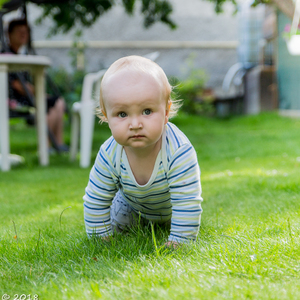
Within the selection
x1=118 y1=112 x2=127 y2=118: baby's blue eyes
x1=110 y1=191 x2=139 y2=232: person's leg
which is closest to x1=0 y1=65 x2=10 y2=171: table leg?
x1=110 y1=191 x2=139 y2=232: person's leg

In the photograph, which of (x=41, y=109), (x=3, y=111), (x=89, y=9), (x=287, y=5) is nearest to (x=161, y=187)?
(x=287, y=5)

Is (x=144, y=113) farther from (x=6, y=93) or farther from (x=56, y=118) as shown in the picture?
(x=56, y=118)

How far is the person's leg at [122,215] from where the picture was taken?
1.78 m

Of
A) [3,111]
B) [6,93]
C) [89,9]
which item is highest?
[89,9]

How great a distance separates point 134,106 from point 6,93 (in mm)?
2503

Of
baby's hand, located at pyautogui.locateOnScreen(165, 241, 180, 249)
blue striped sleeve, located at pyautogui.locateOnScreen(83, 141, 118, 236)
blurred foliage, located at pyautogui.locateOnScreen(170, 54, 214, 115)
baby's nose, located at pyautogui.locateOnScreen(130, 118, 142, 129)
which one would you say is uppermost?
baby's nose, located at pyautogui.locateOnScreen(130, 118, 142, 129)

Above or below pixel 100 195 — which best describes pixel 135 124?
above

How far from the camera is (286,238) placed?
1.38 meters

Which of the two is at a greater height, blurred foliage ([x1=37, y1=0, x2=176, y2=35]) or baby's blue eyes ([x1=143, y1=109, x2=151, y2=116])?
blurred foliage ([x1=37, y1=0, x2=176, y2=35])

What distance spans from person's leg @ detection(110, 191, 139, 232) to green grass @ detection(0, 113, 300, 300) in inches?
4.8

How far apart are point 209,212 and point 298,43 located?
230 centimetres

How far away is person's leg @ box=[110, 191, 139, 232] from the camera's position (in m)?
1.78

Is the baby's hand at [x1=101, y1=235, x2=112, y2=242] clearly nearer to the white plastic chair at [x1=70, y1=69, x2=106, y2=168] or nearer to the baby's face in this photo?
the baby's face

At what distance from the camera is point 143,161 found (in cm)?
156
